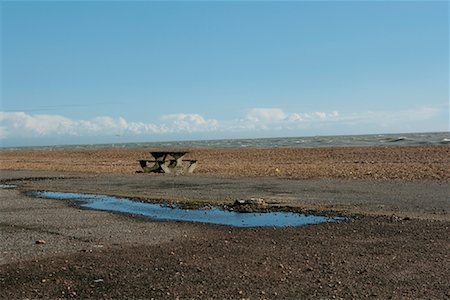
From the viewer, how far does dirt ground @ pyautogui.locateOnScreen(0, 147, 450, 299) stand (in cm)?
617

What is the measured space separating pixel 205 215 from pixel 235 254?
4.24 metres

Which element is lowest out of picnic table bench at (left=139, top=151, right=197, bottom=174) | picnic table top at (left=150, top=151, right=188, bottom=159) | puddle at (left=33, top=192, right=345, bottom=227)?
puddle at (left=33, top=192, right=345, bottom=227)

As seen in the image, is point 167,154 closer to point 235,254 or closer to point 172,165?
point 172,165

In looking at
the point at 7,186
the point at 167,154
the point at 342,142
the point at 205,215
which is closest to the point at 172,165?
the point at 167,154

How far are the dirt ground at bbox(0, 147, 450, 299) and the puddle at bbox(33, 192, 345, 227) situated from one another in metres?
0.57

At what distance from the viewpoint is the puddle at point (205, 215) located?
35.9ft

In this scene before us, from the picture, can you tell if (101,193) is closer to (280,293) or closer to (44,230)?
(44,230)

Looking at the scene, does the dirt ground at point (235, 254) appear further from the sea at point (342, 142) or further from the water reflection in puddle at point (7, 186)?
the sea at point (342, 142)

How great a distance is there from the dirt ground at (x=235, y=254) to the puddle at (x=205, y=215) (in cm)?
57

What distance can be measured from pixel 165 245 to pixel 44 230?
332 centimetres

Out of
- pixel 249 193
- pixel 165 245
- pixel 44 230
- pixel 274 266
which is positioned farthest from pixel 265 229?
pixel 249 193

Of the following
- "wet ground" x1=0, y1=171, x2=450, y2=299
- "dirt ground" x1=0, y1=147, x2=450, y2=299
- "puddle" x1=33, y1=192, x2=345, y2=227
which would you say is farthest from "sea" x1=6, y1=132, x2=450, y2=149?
"wet ground" x1=0, y1=171, x2=450, y2=299

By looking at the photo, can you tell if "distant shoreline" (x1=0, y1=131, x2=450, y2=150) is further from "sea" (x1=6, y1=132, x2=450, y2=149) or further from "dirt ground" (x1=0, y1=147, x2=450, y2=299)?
"dirt ground" (x1=0, y1=147, x2=450, y2=299)

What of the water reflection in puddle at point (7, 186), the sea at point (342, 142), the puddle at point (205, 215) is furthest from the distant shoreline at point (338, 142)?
the puddle at point (205, 215)
